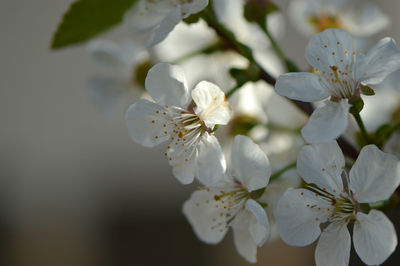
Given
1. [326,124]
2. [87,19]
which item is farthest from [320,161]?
[87,19]

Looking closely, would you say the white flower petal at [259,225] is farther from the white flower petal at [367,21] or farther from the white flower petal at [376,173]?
the white flower petal at [367,21]

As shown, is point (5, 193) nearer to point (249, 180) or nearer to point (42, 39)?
point (42, 39)

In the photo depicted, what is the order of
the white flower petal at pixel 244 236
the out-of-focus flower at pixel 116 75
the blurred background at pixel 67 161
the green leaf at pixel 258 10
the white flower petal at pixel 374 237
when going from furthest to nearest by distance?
the blurred background at pixel 67 161, the out-of-focus flower at pixel 116 75, the green leaf at pixel 258 10, the white flower petal at pixel 244 236, the white flower petal at pixel 374 237

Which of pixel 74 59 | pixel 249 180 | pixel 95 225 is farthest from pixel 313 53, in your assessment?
pixel 74 59

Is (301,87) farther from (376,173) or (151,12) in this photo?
(151,12)

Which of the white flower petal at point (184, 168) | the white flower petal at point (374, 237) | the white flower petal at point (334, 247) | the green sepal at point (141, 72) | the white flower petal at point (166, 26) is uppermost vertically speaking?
the white flower petal at point (166, 26)

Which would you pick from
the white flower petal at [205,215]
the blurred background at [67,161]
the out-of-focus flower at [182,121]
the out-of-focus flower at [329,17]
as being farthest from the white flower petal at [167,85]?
the blurred background at [67,161]

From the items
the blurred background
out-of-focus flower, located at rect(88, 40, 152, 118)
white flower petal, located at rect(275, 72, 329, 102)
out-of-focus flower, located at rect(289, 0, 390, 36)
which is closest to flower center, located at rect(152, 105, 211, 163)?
white flower petal, located at rect(275, 72, 329, 102)
